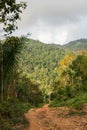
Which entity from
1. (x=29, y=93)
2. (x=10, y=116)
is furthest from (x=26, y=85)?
(x=10, y=116)

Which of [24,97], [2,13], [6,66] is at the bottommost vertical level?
[24,97]

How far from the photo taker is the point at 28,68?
19500 cm

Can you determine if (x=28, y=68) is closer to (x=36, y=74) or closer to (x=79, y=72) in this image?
(x=36, y=74)

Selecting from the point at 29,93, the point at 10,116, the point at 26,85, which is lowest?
the point at 29,93

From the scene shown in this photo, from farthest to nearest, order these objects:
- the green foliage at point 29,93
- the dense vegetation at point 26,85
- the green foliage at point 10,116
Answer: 1. the green foliage at point 29,93
2. the dense vegetation at point 26,85
3. the green foliage at point 10,116

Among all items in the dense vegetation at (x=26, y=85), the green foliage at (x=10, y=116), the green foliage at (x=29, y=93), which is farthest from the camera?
the green foliage at (x=29, y=93)

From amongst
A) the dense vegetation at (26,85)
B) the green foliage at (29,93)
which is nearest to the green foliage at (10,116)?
the dense vegetation at (26,85)

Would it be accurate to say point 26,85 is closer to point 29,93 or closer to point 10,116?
point 29,93

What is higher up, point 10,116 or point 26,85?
point 26,85

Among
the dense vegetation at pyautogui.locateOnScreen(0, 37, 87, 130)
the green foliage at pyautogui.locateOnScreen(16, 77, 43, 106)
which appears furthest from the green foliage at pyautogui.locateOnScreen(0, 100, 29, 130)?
the green foliage at pyautogui.locateOnScreen(16, 77, 43, 106)

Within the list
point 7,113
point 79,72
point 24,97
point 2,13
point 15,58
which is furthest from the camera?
point 24,97

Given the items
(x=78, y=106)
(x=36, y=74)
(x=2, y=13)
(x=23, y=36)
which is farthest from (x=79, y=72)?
(x=36, y=74)

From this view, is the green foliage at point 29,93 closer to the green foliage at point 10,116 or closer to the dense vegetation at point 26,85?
the dense vegetation at point 26,85

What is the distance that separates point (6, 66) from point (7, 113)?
2.67 metres
